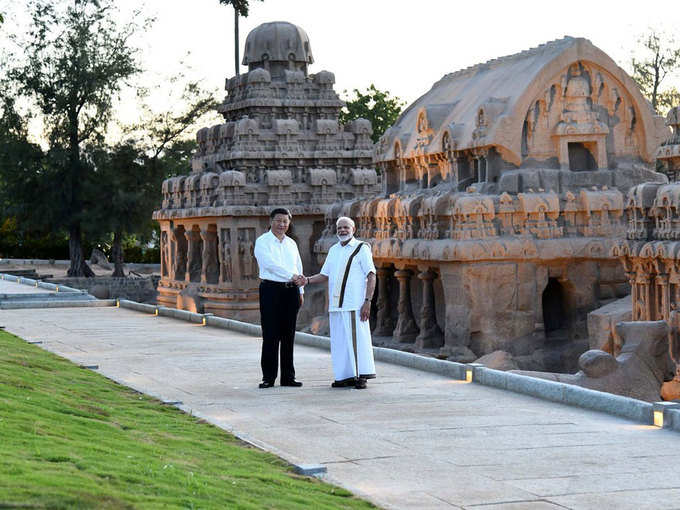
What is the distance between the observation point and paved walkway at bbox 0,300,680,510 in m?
7.50

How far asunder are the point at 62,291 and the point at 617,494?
1014 inches

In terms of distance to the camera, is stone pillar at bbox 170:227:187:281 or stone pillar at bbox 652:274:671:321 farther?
stone pillar at bbox 170:227:187:281

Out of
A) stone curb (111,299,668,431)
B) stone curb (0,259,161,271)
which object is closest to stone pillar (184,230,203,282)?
stone curb (0,259,161,271)

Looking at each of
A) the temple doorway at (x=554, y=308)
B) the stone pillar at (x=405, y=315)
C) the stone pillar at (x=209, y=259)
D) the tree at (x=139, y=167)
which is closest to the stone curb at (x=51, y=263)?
the tree at (x=139, y=167)

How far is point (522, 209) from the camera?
24.2 m

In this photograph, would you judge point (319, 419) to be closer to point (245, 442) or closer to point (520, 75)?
point (245, 442)

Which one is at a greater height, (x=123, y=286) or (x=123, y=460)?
(x=123, y=286)

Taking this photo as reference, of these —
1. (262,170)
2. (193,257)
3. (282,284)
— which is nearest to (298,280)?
(282,284)

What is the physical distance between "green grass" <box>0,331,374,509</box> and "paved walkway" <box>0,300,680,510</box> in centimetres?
44

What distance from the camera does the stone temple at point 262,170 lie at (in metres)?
35.1

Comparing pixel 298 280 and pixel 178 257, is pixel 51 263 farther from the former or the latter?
pixel 298 280

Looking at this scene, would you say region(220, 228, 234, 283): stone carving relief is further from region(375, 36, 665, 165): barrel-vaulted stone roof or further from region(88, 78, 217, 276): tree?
region(88, 78, 217, 276): tree

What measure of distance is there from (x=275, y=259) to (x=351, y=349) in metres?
1.30

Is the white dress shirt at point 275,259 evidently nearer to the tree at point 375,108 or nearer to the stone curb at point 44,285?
the stone curb at point 44,285
